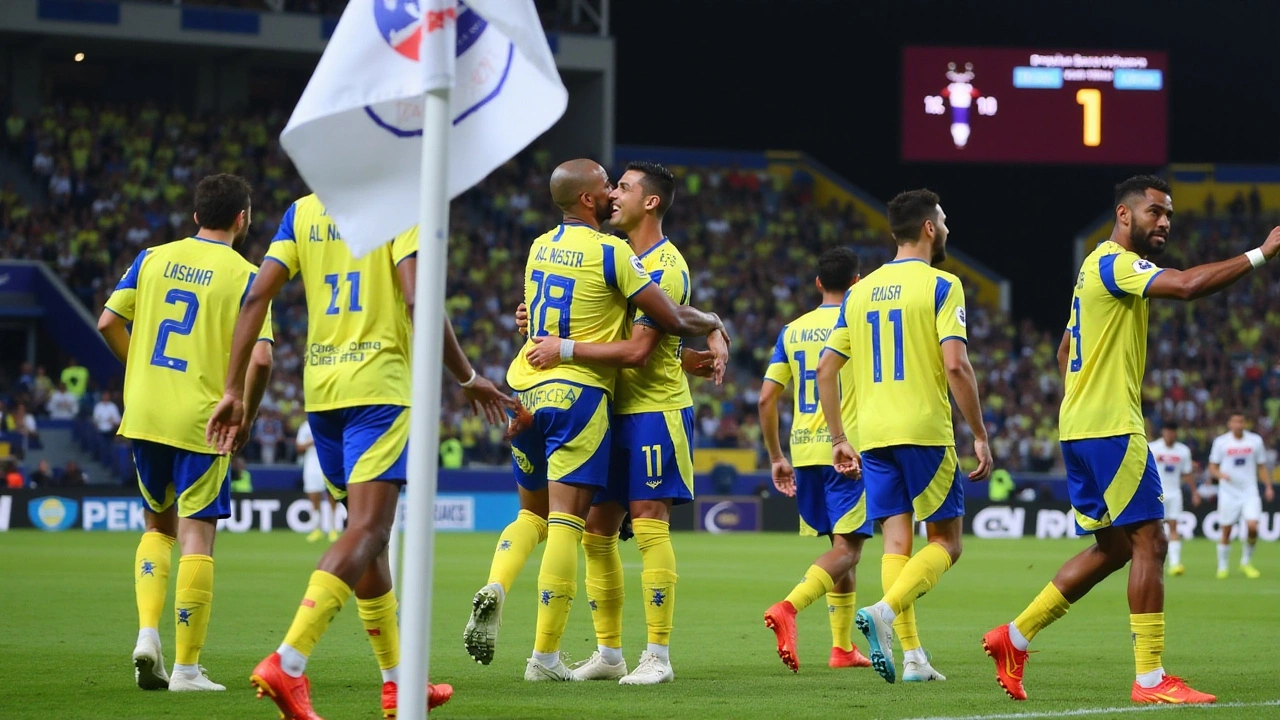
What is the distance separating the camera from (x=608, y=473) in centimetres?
797

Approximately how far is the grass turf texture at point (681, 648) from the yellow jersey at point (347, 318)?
1360 millimetres

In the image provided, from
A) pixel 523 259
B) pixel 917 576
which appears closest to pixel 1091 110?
pixel 523 259

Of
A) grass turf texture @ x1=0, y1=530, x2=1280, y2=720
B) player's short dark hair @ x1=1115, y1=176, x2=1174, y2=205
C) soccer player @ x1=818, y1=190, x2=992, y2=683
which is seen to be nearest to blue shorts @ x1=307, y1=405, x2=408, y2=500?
grass turf texture @ x1=0, y1=530, x2=1280, y2=720

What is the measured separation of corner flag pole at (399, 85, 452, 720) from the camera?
425 cm

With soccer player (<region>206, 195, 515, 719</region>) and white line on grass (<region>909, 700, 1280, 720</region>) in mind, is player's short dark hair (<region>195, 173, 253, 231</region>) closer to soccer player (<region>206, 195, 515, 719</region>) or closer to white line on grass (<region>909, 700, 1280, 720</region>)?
soccer player (<region>206, 195, 515, 719</region>)

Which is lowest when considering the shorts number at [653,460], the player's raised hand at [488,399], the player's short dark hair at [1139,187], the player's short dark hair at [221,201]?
the shorts number at [653,460]

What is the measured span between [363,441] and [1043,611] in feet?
11.3

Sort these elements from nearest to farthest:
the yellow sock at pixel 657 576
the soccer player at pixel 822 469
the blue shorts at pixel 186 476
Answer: the blue shorts at pixel 186 476 < the yellow sock at pixel 657 576 < the soccer player at pixel 822 469

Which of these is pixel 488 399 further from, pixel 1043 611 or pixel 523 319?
pixel 1043 611

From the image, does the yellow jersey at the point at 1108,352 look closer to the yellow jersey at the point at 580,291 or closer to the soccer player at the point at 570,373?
the soccer player at the point at 570,373

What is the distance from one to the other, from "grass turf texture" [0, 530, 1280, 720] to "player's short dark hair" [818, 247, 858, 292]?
230 cm

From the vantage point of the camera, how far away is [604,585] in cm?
821

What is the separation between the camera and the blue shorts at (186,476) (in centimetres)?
760

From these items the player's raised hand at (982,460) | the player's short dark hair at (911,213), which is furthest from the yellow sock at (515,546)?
the player's short dark hair at (911,213)
